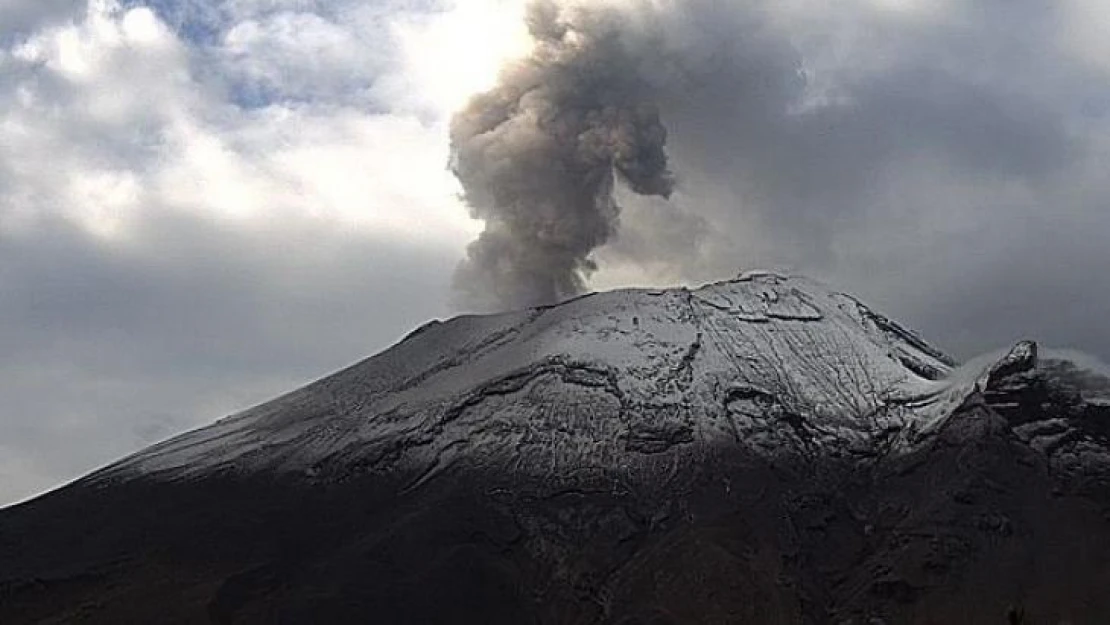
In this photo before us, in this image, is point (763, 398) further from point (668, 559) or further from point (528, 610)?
point (528, 610)

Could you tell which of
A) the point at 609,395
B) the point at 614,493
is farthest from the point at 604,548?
the point at 609,395

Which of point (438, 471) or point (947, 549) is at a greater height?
point (438, 471)

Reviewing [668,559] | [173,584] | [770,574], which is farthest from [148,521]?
[770,574]

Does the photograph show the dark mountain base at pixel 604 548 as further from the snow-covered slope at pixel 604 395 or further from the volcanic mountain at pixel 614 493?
the snow-covered slope at pixel 604 395

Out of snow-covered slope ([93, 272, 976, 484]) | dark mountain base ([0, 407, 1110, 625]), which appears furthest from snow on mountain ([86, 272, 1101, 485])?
dark mountain base ([0, 407, 1110, 625])

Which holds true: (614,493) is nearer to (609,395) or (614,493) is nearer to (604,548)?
(604,548)

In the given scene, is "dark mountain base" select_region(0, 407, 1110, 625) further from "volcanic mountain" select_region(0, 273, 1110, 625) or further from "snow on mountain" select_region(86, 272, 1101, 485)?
"snow on mountain" select_region(86, 272, 1101, 485)
